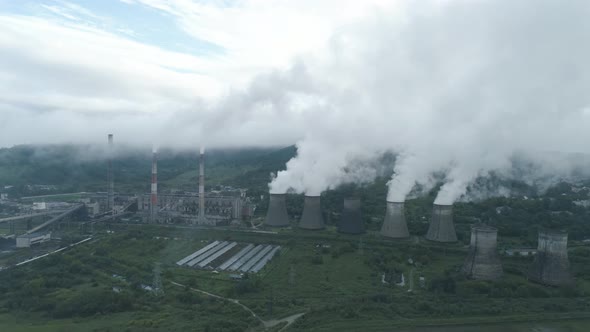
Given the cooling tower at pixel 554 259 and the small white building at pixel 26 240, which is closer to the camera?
the cooling tower at pixel 554 259

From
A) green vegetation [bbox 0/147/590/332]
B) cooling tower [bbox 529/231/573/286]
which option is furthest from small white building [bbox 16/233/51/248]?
cooling tower [bbox 529/231/573/286]

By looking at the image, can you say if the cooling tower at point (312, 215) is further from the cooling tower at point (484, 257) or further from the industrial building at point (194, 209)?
the cooling tower at point (484, 257)

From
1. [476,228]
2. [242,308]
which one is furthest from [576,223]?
[242,308]

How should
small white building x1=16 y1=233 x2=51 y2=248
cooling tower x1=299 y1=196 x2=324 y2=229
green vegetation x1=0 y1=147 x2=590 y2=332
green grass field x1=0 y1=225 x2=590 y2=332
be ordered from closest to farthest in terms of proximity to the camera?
green grass field x1=0 y1=225 x2=590 y2=332 < green vegetation x1=0 y1=147 x2=590 y2=332 < small white building x1=16 y1=233 x2=51 y2=248 < cooling tower x1=299 y1=196 x2=324 y2=229

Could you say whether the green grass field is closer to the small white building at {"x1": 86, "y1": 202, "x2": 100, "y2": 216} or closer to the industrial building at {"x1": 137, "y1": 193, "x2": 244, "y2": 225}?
the industrial building at {"x1": 137, "y1": 193, "x2": 244, "y2": 225}

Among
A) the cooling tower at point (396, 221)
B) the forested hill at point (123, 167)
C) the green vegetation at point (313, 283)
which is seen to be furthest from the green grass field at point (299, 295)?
the forested hill at point (123, 167)

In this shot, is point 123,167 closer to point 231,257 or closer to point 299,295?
point 231,257

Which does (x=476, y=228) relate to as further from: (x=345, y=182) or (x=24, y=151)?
(x=24, y=151)
